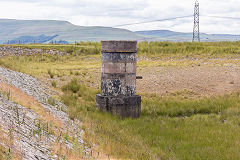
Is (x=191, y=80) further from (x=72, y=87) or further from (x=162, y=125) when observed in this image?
(x=162, y=125)

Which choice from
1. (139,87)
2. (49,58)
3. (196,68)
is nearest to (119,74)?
(139,87)

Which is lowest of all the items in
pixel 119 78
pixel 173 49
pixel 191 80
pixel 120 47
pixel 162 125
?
pixel 162 125

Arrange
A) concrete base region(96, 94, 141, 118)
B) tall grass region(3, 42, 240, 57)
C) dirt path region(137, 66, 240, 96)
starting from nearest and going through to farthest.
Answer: concrete base region(96, 94, 141, 118)
dirt path region(137, 66, 240, 96)
tall grass region(3, 42, 240, 57)

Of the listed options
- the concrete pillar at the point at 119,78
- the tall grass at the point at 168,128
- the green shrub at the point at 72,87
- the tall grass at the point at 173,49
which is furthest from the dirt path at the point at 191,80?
the tall grass at the point at 173,49

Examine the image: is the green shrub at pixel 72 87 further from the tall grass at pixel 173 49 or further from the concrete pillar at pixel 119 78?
the tall grass at pixel 173 49

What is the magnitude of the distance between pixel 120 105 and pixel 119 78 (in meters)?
1.06

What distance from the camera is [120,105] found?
1322cm

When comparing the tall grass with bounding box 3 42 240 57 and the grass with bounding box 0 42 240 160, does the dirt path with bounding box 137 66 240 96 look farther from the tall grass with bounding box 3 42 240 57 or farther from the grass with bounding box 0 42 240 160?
the tall grass with bounding box 3 42 240 57

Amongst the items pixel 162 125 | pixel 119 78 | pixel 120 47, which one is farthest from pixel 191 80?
pixel 162 125

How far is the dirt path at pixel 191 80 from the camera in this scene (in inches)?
725

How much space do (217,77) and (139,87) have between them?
5.35 meters

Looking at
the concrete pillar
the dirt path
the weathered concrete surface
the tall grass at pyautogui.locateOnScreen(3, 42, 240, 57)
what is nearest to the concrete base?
the concrete pillar

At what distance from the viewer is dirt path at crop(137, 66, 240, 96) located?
1842 centimetres

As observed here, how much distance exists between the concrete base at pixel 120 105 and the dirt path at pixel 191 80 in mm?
4508
